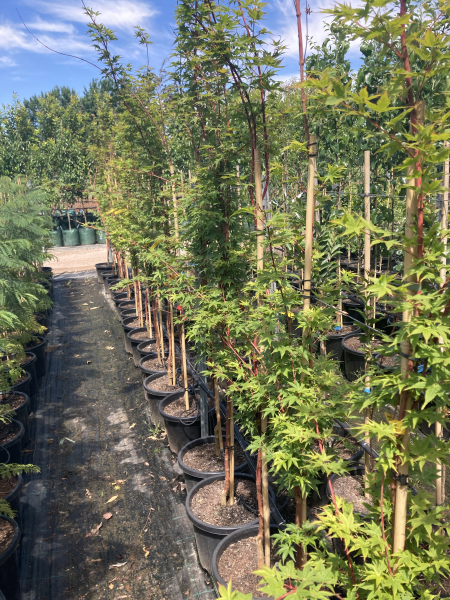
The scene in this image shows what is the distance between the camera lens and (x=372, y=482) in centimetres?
182

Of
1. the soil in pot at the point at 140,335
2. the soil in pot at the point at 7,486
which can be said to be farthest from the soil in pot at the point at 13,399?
the soil in pot at the point at 140,335

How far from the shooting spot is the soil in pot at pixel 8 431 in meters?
4.43

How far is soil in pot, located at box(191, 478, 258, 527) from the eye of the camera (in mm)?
3329

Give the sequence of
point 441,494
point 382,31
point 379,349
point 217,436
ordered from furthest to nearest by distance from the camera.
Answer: point 217,436, point 441,494, point 379,349, point 382,31

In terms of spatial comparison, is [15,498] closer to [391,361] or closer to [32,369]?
[32,369]

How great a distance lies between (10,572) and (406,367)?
3232 millimetres

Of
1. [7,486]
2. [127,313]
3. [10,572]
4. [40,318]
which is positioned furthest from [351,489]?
[40,318]

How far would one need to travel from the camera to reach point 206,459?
4.08 metres

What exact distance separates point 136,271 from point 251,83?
5727 mm

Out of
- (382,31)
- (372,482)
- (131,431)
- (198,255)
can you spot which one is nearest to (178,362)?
(131,431)

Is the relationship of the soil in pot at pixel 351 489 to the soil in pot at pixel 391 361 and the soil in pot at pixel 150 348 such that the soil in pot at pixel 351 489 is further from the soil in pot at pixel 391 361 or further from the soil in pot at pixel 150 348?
the soil in pot at pixel 150 348

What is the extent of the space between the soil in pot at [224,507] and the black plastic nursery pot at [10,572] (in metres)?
1.35

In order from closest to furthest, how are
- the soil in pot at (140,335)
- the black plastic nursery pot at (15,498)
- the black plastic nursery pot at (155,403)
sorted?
the black plastic nursery pot at (15,498) < the black plastic nursery pot at (155,403) < the soil in pot at (140,335)

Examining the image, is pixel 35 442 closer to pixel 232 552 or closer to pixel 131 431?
pixel 131 431
